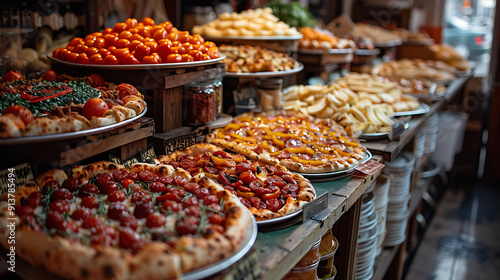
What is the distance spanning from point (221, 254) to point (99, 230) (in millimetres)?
380

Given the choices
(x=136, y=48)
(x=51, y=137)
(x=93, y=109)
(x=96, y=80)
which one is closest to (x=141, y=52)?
(x=136, y=48)

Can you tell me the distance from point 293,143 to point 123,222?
4.15ft

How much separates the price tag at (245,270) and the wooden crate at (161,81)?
3.63ft

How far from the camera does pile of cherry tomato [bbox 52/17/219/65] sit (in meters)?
2.17

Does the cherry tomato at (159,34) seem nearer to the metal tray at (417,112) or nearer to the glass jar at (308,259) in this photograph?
the glass jar at (308,259)

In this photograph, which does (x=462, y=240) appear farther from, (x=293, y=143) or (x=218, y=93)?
(x=218, y=93)

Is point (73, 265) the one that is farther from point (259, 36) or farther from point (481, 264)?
point (481, 264)

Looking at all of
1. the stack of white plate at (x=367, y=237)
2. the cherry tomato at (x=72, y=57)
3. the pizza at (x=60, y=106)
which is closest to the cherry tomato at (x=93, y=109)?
the pizza at (x=60, y=106)

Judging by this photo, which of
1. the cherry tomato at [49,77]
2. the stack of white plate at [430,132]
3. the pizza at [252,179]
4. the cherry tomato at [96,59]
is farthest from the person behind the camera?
the stack of white plate at [430,132]

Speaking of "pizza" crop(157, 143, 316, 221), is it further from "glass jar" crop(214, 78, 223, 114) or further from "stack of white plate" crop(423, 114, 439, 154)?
"stack of white plate" crop(423, 114, 439, 154)

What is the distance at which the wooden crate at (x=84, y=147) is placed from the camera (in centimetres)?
156

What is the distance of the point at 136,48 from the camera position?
222cm

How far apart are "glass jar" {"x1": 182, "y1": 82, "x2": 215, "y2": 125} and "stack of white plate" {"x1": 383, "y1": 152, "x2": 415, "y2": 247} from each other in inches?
61.0

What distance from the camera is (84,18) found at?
12.5ft
